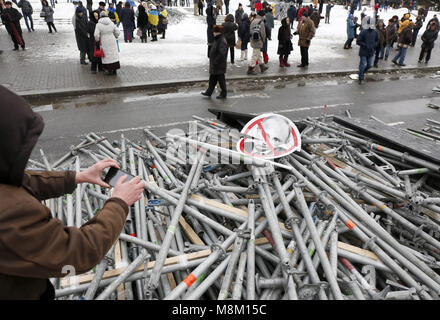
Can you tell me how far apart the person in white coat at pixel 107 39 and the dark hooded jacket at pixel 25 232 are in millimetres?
10854

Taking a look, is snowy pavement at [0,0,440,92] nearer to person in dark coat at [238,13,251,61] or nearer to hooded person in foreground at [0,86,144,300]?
person in dark coat at [238,13,251,61]

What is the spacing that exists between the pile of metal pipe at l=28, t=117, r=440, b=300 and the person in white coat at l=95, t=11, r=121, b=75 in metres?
7.98

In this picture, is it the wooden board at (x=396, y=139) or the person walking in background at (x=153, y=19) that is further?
the person walking in background at (x=153, y=19)

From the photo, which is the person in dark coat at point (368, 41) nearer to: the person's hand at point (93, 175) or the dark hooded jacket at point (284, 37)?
the dark hooded jacket at point (284, 37)

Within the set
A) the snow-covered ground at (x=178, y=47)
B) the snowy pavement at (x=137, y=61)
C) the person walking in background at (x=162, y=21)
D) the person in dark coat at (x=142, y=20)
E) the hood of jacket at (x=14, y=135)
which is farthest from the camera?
the person walking in background at (x=162, y=21)

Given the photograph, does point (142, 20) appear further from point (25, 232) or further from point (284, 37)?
point (25, 232)

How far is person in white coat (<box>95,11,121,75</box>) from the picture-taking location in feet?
35.7

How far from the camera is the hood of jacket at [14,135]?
4.46 ft

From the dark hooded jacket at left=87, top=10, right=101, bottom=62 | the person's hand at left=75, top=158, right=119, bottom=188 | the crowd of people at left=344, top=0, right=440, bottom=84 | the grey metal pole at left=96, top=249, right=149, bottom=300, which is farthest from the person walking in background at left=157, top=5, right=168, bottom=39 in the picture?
the grey metal pole at left=96, top=249, right=149, bottom=300

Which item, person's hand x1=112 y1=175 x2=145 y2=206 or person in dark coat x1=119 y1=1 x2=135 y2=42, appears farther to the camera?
person in dark coat x1=119 y1=1 x2=135 y2=42

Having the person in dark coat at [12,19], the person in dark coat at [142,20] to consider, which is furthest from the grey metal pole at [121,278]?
the person in dark coat at [142,20]

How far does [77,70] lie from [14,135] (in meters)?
12.6

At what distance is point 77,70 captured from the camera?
40.9ft
